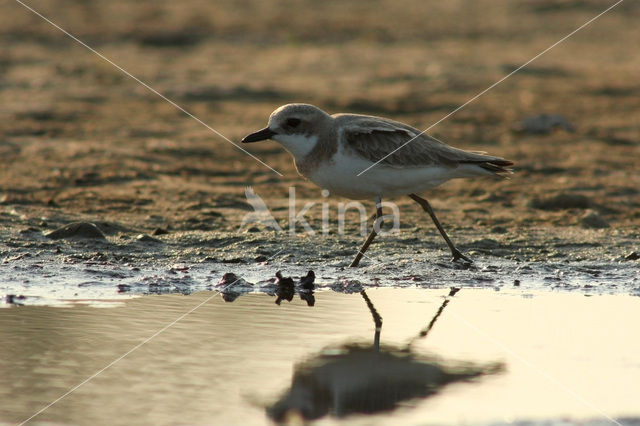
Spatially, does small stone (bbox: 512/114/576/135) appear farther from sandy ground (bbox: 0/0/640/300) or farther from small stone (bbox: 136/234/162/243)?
small stone (bbox: 136/234/162/243)

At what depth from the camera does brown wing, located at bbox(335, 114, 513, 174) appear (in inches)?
276

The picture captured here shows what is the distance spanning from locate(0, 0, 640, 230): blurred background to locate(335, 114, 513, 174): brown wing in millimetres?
1804

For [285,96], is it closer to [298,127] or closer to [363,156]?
[298,127]

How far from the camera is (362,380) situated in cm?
485

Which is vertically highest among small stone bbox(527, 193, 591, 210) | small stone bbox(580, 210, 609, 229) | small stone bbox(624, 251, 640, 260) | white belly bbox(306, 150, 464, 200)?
white belly bbox(306, 150, 464, 200)

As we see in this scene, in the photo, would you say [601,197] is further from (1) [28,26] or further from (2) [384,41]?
(1) [28,26]

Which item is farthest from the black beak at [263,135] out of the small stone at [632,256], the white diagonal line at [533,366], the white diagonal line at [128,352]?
the small stone at [632,256]

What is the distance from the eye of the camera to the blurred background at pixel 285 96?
32.3 feet

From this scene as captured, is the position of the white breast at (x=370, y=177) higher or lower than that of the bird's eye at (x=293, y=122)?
lower

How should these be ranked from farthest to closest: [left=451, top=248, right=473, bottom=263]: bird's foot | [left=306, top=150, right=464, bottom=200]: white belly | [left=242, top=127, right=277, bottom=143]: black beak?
[left=451, top=248, right=473, bottom=263]: bird's foot < [left=242, top=127, right=277, bottom=143]: black beak < [left=306, top=150, right=464, bottom=200]: white belly

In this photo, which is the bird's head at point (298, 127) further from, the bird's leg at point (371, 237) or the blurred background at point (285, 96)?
the blurred background at point (285, 96)

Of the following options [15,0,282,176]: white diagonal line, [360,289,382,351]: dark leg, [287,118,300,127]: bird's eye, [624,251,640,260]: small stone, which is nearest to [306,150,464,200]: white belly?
[287,118,300,127]: bird's eye

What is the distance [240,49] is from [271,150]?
21.2 feet

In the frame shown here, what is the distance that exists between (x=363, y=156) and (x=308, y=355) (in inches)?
85.6
